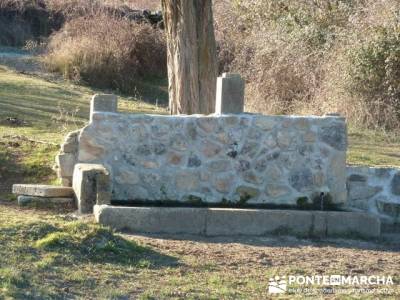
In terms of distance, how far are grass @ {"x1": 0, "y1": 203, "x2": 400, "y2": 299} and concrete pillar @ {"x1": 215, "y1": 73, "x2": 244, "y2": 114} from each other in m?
1.96

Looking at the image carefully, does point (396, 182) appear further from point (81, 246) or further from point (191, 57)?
point (81, 246)

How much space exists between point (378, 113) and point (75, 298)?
14.0 metres

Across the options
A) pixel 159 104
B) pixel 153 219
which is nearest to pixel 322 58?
pixel 159 104

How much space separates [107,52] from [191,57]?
481 inches

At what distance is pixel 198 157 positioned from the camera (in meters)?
11.5

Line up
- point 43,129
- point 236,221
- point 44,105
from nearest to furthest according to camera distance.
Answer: point 236,221 < point 43,129 < point 44,105

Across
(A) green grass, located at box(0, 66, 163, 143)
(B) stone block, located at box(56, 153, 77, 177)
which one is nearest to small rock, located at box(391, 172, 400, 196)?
(B) stone block, located at box(56, 153, 77, 177)

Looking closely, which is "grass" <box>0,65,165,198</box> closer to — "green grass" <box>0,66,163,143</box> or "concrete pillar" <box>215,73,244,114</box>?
"green grass" <box>0,66,163,143</box>

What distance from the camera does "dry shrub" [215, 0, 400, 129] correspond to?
20.4 meters

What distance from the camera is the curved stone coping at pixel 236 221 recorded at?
405 inches

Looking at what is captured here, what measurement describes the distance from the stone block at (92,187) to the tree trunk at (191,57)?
13.7 ft

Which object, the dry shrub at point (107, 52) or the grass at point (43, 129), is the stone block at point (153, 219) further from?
the dry shrub at point (107, 52)

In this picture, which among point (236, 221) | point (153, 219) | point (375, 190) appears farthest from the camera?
point (375, 190)

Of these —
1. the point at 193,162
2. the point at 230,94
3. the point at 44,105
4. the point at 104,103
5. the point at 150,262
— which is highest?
the point at 230,94
